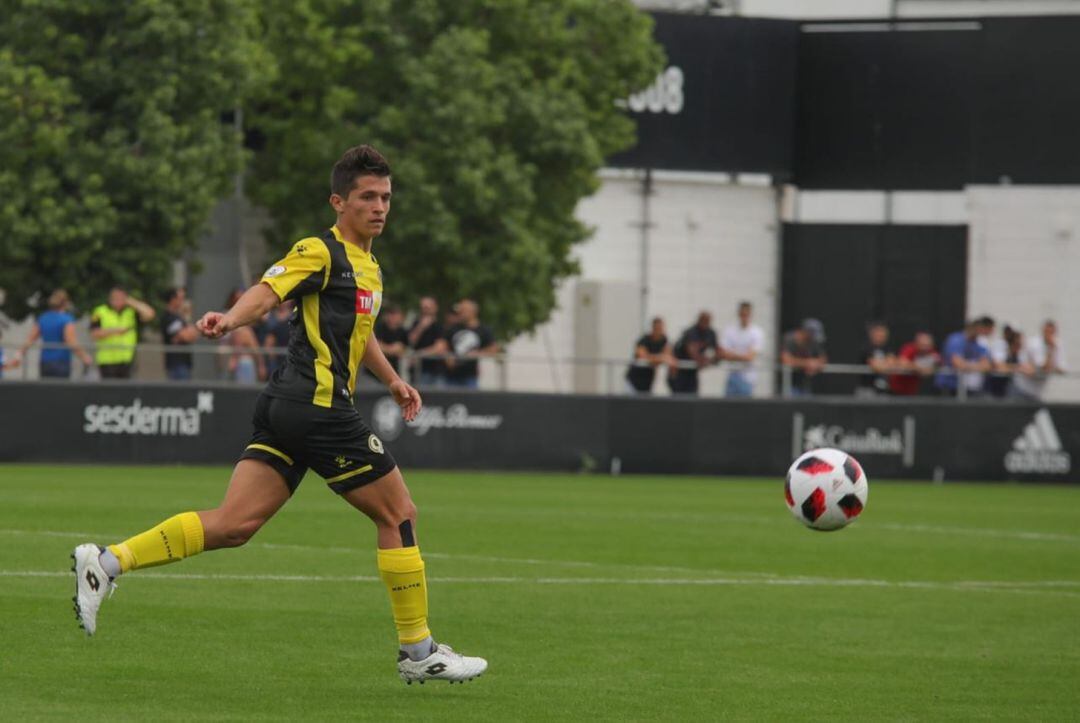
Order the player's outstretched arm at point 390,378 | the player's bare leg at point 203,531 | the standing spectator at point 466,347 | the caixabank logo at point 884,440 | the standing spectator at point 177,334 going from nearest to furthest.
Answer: the player's bare leg at point 203,531, the player's outstretched arm at point 390,378, the standing spectator at point 177,334, the standing spectator at point 466,347, the caixabank logo at point 884,440

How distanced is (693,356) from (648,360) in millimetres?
756

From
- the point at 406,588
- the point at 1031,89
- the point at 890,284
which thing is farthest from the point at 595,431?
the point at 1031,89

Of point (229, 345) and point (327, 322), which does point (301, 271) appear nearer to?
point (327, 322)

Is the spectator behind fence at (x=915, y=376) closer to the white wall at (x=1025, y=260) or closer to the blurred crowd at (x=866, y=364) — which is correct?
the blurred crowd at (x=866, y=364)

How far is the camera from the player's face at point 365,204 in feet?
29.8

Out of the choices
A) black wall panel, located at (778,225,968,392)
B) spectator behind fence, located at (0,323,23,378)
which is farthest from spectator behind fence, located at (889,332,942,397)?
black wall panel, located at (778,225,968,392)

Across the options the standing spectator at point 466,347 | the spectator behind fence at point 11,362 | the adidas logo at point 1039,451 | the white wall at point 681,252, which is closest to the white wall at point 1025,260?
the white wall at point 681,252

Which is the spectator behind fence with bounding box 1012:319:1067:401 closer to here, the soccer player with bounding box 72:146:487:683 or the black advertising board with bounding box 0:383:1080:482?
the black advertising board with bounding box 0:383:1080:482

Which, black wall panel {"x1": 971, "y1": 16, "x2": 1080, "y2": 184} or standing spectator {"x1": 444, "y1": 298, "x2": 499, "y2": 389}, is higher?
black wall panel {"x1": 971, "y1": 16, "x2": 1080, "y2": 184}

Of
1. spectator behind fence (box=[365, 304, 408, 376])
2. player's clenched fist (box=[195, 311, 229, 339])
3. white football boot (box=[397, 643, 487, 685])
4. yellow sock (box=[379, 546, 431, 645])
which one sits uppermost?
player's clenched fist (box=[195, 311, 229, 339])

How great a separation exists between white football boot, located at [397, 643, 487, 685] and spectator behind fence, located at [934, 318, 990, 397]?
887 inches

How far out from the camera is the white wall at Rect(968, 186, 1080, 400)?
155 feet

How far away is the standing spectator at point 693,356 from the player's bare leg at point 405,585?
815 inches

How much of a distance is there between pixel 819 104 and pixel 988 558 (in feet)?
100
